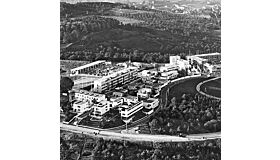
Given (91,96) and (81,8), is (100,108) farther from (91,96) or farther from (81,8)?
(81,8)

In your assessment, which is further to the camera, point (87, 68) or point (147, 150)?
point (87, 68)

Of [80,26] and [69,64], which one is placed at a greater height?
[80,26]

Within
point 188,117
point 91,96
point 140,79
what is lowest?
point 188,117

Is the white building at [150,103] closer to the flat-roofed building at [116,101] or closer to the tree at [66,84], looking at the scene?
the flat-roofed building at [116,101]

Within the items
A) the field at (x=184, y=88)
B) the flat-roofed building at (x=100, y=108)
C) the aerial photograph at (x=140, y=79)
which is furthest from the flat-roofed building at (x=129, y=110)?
the field at (x=184, y=88)

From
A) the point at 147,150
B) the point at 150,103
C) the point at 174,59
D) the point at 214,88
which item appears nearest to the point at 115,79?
the point at 150,103
